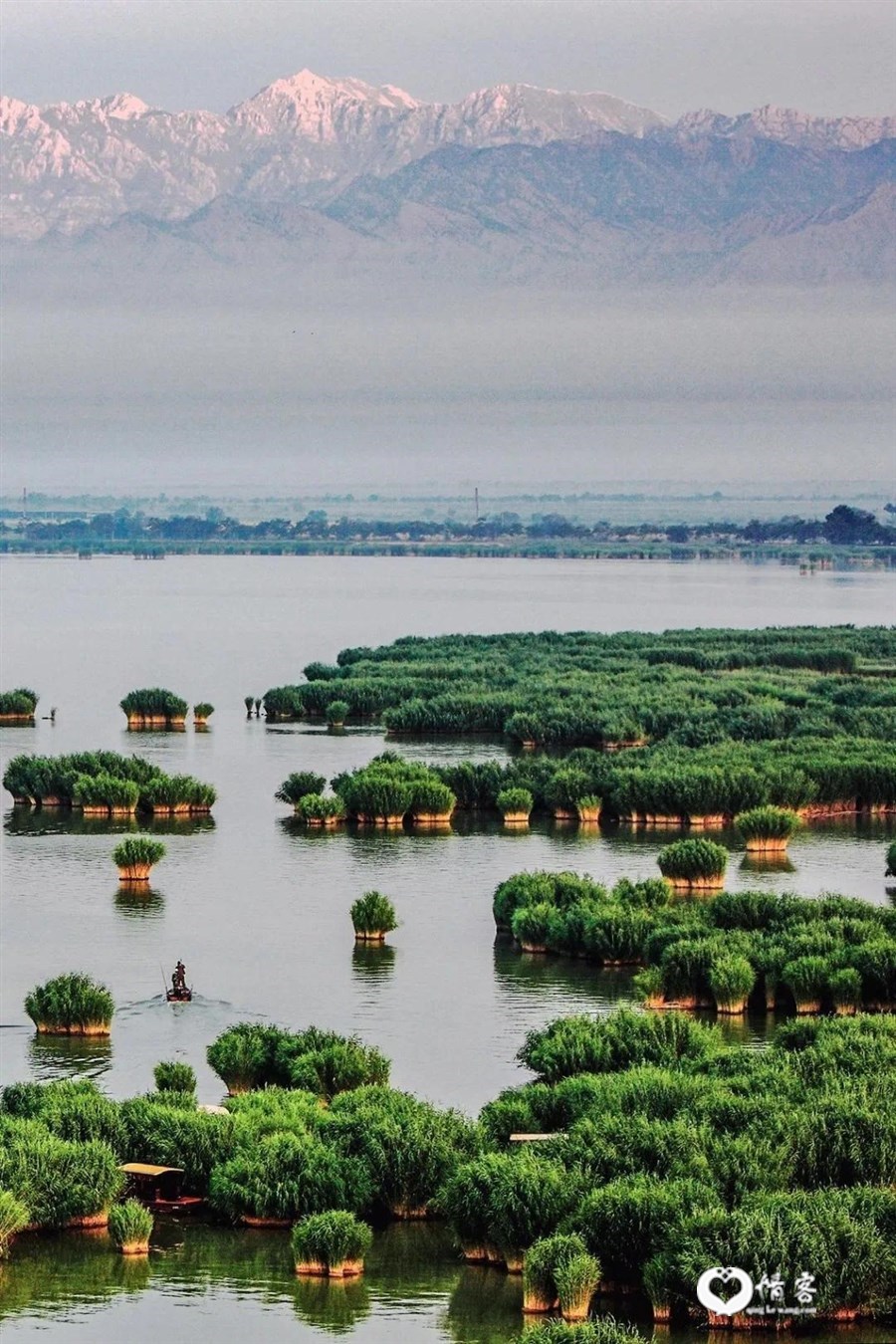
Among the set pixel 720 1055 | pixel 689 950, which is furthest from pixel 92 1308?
pixel 689 950

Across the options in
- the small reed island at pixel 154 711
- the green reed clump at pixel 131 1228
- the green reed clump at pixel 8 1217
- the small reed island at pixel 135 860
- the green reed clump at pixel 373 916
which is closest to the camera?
the green reed clump at pixel 8 1217

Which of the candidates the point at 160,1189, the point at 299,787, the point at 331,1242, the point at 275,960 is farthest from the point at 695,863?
the point at 331,1242

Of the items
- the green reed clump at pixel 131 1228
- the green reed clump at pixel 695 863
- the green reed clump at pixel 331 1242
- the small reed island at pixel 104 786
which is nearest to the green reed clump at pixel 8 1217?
the green reed clump at pixel 131 1228

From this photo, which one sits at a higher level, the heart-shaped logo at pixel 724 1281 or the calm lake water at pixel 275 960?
the heart-shaped logo at pixel 724 1281

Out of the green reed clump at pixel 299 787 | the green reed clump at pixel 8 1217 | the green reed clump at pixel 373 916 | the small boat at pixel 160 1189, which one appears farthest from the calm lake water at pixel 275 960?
the green reed clump at pixel 299 787

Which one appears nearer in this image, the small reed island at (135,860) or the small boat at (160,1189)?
the small boat at (160,1189)

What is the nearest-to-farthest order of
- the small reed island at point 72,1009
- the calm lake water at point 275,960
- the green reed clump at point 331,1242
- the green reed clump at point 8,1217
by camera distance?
the calm lake water at point 275,960 < the green reed clump at point 331,1242 < the green reed clump at point 8,1217 < the small reed island at point 72,1009

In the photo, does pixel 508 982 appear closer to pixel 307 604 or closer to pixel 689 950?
pixel 689 950

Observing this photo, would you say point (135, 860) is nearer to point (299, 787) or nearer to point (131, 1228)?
point (299, 787)
